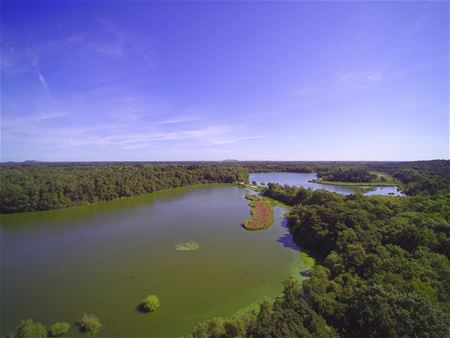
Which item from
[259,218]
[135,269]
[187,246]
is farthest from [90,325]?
[259,218]

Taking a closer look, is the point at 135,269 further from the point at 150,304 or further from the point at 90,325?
the point at 90,325

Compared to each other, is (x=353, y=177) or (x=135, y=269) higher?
(x=353, y=177)

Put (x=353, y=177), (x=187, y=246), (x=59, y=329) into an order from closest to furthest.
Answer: (x=59, y=329)
(x=187, y=246)
(x=353, y=177)

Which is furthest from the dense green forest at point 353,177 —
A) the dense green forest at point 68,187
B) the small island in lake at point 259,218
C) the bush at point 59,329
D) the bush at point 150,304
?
the bush at point 59,329

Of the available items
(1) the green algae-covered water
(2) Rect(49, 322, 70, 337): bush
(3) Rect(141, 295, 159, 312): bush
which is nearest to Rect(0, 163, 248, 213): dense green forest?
(1) the green algae-covered water

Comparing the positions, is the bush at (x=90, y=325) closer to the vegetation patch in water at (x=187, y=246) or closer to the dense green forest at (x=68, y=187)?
the vegetation patch in water at (x=187, y=246)

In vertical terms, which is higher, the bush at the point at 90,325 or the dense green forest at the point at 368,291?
the dense green forest at the point at 368,291

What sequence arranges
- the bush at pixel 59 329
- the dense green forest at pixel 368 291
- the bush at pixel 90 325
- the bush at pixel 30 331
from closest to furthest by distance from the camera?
the dense green forest at pixel 368 291 → the bush at pixel 30 331 → the bush at pixel 59 329 → the bush at pixel 90 325

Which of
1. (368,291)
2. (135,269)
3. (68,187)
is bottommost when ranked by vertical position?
(135,269)
